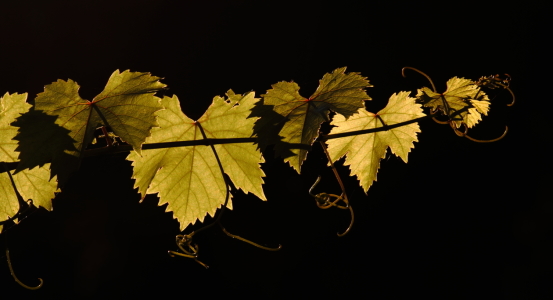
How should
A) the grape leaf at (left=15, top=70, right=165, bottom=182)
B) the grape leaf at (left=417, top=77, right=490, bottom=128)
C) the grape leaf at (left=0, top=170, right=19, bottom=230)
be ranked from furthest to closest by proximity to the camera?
the grape leaf at (left=417, top=77, right=490, bottom=128) < the grape leaf at (left=0, top=170, right=19, bottom=230) < the grape leaf at (left=15, top=70, right=165, bottom=182)

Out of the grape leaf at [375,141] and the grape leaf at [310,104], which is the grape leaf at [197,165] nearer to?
the grape leaf at [310,104]

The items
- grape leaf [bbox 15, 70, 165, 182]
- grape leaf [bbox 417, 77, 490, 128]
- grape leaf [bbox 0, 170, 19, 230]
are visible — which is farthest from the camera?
grape leaf [bbox 417, 77, 490, 128]

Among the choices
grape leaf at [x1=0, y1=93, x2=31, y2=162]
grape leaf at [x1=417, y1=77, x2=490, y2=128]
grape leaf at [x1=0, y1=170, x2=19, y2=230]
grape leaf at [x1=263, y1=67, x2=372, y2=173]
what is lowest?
grape leaf at [x1=417, y1=77, x2=490, y2=128]

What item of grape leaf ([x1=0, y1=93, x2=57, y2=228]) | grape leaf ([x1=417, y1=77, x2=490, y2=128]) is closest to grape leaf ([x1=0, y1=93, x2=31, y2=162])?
grape leaf ([x1=0, y1=93, x2=57, y2=228])

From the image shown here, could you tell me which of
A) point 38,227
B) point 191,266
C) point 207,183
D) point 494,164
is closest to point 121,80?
point 207,183

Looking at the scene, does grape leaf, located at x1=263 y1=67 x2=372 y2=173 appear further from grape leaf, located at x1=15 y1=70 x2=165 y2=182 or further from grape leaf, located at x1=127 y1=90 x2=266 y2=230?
grape leaf, located at x1=15 y1=70 x2=165 y2=182

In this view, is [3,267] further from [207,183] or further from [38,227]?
[207,183]

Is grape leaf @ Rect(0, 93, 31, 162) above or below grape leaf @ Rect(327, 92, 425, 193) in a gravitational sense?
above

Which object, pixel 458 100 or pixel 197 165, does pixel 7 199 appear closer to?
pixel 197 165
